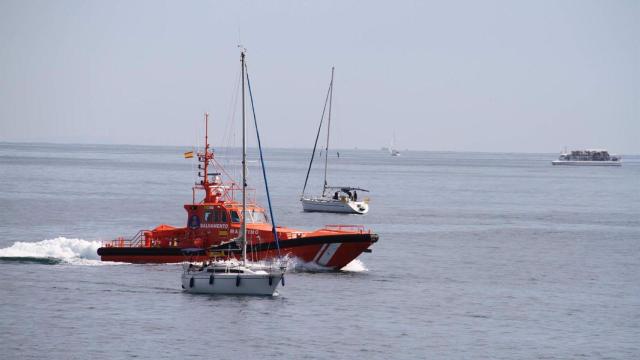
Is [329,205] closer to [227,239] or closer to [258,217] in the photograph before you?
[258,217]

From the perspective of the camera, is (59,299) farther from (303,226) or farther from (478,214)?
(478,214)

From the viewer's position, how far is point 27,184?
14738 centimetres

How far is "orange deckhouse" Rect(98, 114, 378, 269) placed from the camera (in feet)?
179

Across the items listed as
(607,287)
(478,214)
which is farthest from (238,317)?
(478,214)

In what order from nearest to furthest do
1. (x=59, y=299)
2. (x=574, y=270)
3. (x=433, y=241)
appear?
(x=59, y=299)
(x=574, y=270)
(x=433, y=241)

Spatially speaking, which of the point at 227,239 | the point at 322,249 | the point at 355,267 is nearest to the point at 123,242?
the point at 227,239

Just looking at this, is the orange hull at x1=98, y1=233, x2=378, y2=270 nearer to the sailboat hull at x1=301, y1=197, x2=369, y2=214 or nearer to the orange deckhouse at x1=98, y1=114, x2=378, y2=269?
the orange deckhouse at x1=98, y1=114, x2=378, y2=269

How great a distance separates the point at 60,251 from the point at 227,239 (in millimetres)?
10740

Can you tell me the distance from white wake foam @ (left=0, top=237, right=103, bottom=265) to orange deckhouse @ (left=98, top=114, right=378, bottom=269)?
1935 mm

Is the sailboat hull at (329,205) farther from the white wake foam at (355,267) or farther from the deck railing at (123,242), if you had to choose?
the white wake foam at (355,267)

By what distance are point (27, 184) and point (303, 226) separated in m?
69.0

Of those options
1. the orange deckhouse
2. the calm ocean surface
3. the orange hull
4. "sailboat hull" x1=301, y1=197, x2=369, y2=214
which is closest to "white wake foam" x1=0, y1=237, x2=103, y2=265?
the calm ocean surface

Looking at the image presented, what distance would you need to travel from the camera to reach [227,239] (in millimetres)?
55688

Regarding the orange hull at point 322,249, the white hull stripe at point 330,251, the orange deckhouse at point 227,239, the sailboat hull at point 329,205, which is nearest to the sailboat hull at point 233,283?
the orange deckhouse at point 227,239
